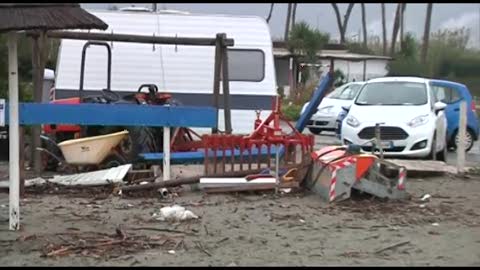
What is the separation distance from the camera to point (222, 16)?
53.3ft

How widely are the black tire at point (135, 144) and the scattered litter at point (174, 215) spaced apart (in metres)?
3.59

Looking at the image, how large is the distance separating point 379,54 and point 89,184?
37.0 m

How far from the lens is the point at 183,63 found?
627 inches

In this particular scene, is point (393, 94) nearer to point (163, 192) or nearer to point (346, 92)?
point (163, 192)

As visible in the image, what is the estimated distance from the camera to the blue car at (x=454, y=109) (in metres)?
18.1

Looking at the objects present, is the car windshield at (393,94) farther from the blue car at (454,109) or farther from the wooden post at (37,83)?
the wooden post at (37,83)

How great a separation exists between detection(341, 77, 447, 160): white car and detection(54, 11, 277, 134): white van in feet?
6.12

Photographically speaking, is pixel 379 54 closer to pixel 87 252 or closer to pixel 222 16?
pixel 222 16

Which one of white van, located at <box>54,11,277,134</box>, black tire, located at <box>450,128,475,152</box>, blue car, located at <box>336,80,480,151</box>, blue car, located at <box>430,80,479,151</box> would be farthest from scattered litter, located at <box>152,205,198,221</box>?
black tire, located at <box>450,128,475,152</box>

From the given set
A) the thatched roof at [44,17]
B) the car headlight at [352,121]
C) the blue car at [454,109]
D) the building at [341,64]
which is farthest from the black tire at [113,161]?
the building at [341,64]

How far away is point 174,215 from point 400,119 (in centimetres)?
737

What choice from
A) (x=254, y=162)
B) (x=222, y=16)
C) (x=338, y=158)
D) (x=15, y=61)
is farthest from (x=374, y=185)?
(x=222, y=16)

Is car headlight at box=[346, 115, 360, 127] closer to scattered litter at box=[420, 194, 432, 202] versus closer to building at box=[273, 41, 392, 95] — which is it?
scattered litter at box=[420, 194, 432, 202]

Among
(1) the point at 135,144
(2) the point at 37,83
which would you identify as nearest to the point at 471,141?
(1) the point at 135,144
